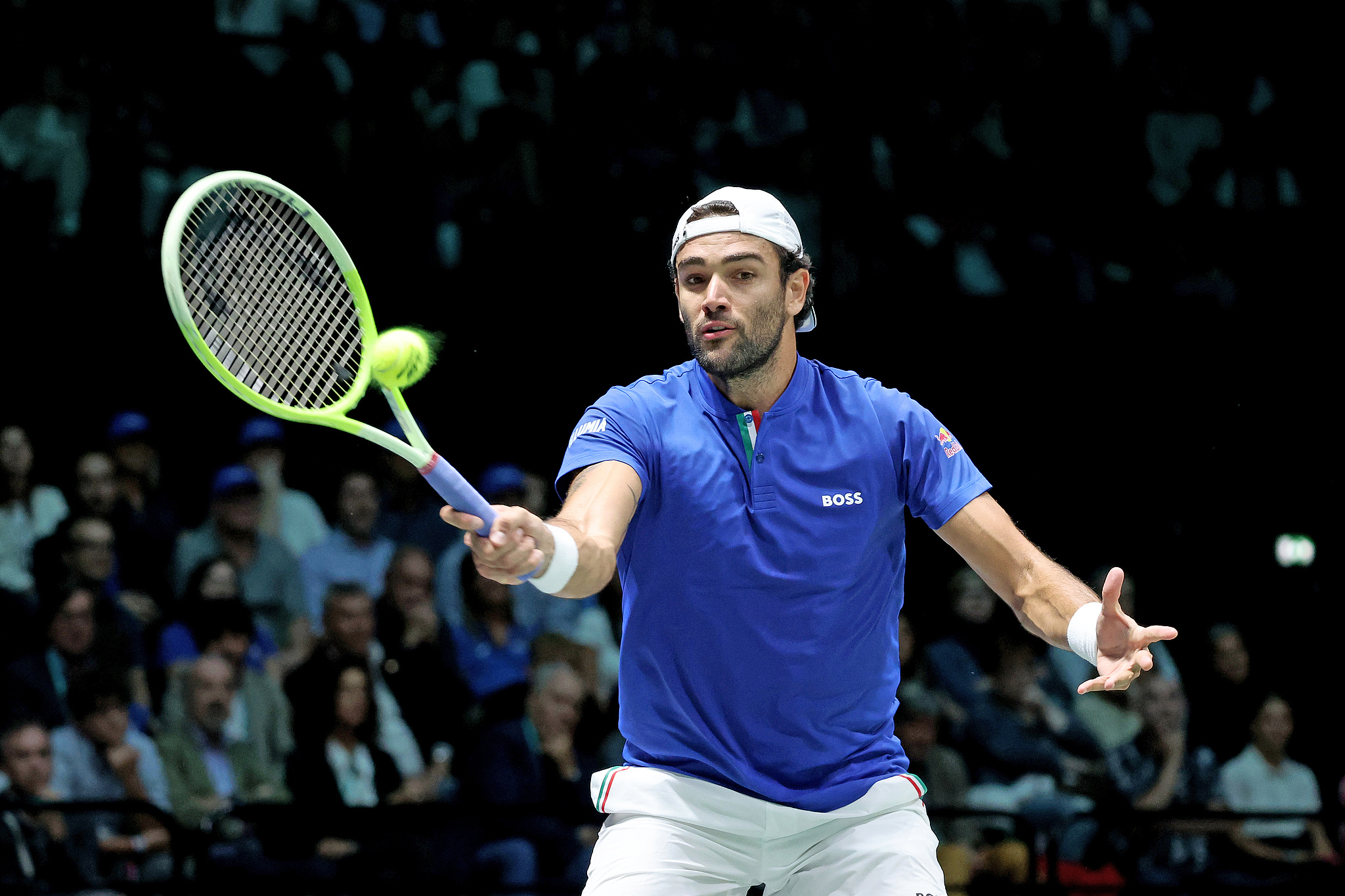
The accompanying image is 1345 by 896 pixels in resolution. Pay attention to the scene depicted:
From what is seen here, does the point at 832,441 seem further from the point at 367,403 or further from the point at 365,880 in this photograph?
the point at 367,403

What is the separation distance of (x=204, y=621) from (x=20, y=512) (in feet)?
3.12

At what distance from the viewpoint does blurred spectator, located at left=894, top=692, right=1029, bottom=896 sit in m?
6.69

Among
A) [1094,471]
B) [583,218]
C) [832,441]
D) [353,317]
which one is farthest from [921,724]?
[353,317]

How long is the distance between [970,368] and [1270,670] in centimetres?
223

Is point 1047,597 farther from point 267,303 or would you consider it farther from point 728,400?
point 267,303

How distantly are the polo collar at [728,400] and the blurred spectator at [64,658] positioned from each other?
12.7ft

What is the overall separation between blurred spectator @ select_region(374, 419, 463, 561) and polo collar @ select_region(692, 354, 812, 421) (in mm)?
3630

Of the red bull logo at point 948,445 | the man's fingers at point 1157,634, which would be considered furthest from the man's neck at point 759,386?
the man's fingers at point 1157,634

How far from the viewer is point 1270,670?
780 centimetres

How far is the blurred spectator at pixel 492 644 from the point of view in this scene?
6.80m

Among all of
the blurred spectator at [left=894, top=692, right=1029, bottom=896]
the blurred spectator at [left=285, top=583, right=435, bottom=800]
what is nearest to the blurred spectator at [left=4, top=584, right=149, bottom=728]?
the blurred spectator at [left=285, top=583, right=435, bottom=800]

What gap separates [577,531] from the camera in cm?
297

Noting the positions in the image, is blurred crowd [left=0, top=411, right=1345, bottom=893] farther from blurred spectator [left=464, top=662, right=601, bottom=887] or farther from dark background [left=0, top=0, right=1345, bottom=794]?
dark background [left=0, top=0, right=1345, bottom=794]

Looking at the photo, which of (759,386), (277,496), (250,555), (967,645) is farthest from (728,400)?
(967,645)
